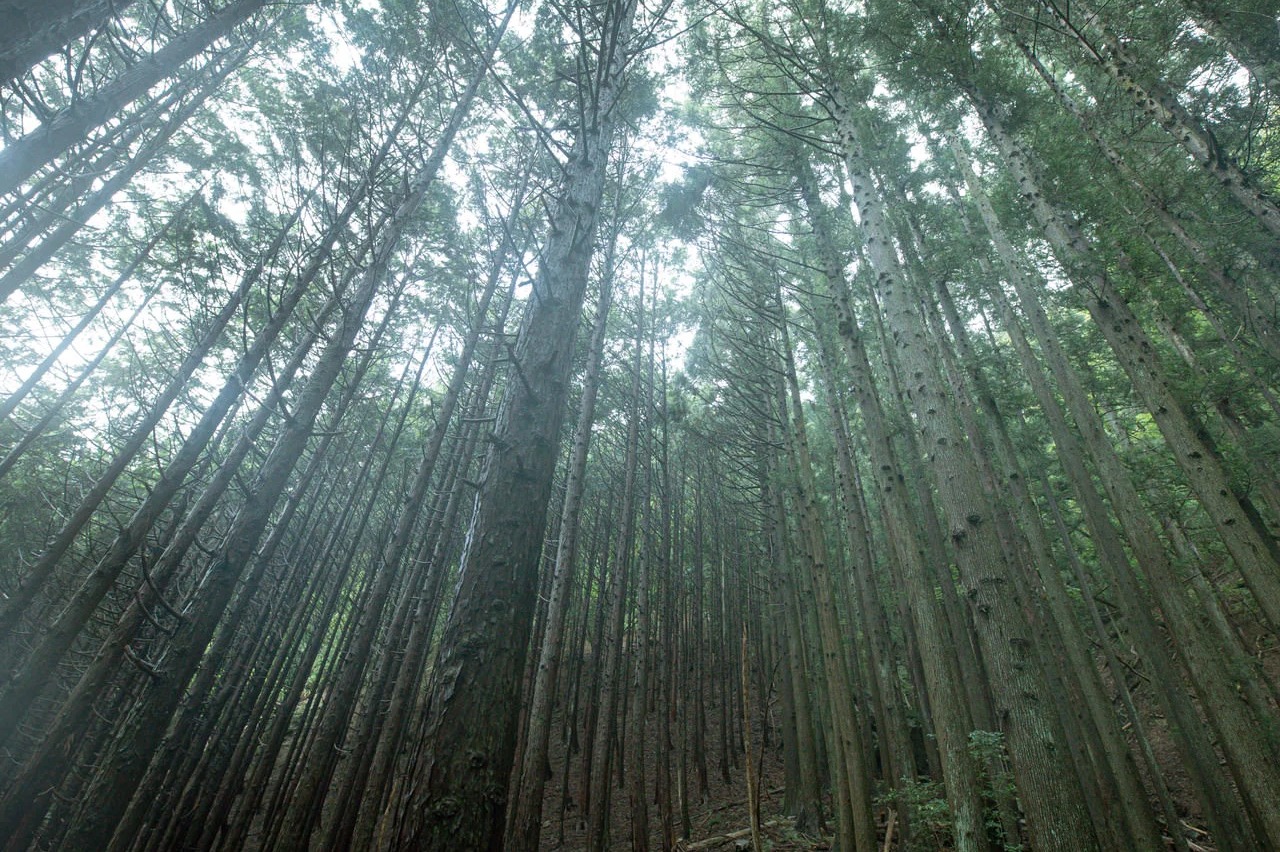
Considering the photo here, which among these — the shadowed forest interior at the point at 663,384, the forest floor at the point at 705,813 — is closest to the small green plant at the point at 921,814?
the shadowed forest interior at the point at 663,384

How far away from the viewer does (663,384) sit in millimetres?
10922

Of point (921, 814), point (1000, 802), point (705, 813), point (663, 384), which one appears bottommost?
point (705, 813)

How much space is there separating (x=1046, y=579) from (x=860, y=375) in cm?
412

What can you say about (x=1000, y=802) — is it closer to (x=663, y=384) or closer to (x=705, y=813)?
(x=705, y=813)

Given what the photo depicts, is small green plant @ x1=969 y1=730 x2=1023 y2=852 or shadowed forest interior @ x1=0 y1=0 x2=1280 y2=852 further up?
shadowed forest interior @ x1=0 y1=0 x2=1280 y2=852

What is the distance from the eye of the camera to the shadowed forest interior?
10.6ft

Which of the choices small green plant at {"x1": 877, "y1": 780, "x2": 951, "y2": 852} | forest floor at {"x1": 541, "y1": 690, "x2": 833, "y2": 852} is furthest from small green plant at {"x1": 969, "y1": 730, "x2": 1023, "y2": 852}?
forest floor at {"x1": 541, "y1": 690, "x2": 833, "y2": 852}

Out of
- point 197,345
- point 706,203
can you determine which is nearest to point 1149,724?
point 706,203

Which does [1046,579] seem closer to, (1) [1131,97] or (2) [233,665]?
(1) [1131,97]

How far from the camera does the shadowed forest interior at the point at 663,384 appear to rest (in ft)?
10.6

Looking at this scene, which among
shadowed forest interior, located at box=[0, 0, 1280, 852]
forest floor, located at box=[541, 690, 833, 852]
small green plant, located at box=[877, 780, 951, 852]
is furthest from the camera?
forest floor, located at box=[541, 690, 833, 852]

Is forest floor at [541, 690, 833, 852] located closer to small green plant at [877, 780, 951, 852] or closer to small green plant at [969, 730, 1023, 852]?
small green plant at [877, 780, 951, 852]

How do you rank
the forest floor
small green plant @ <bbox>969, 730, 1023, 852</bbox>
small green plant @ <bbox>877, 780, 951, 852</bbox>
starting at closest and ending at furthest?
1. small green plant @ <bbox>877, 780, 951, 852</bbox>
2. small green plant @ <bbox>969, 730, 1023, 852</bbox>
3. the forest floor

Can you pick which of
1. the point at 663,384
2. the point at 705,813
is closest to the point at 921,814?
the point at 705,813
